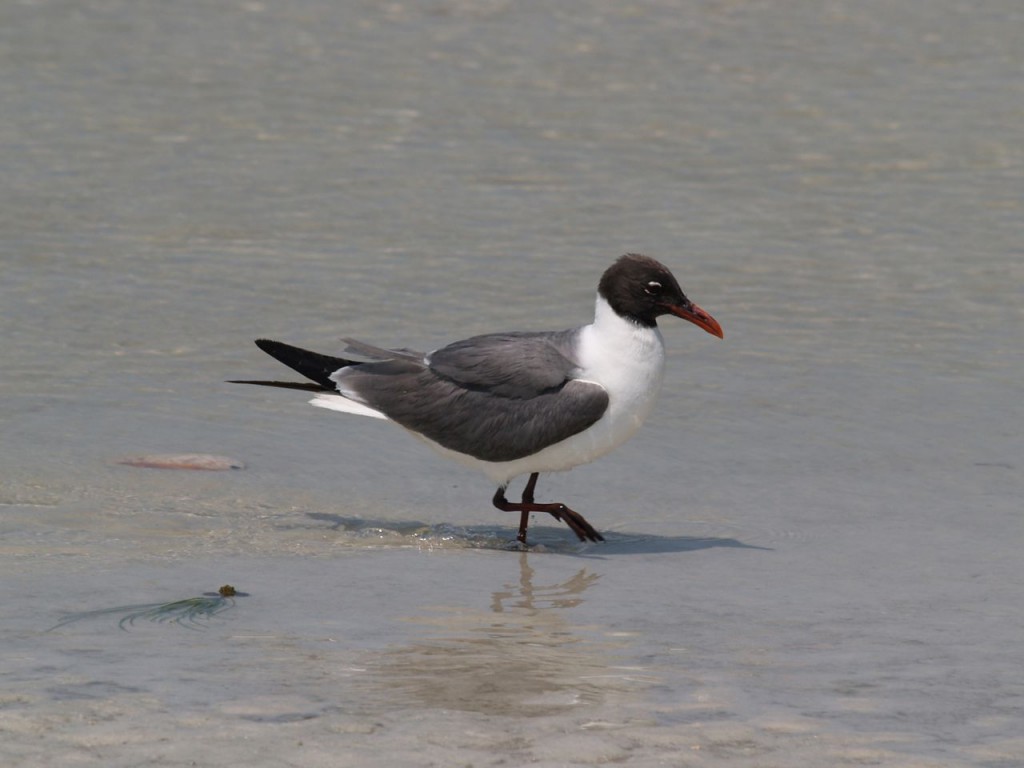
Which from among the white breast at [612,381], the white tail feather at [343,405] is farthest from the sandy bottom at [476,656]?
the white tail feather at [343,405]

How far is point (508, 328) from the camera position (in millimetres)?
9242

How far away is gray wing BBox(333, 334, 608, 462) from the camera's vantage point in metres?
6.72

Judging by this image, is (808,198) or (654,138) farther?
(654,138)

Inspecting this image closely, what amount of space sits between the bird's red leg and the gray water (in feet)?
0.34

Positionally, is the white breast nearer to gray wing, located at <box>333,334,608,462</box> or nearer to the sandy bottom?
gray wing, located at <box>333,334,608,462</box>

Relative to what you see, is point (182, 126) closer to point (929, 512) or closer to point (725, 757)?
point (929, 512)

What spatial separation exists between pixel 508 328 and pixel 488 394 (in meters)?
2.34

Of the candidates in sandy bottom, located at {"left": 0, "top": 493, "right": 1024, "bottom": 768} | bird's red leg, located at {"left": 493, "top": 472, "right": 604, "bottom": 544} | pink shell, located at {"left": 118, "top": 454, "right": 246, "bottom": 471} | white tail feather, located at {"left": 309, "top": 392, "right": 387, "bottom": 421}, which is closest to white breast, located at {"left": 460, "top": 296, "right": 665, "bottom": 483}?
bird's red leg, located at {"left": 493, "top": 472, "right": 604, "bottom": 544}

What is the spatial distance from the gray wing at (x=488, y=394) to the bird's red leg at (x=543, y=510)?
0.61 feet

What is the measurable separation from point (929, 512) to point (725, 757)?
2.80m

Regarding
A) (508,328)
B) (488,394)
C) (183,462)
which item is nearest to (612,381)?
(488,394)

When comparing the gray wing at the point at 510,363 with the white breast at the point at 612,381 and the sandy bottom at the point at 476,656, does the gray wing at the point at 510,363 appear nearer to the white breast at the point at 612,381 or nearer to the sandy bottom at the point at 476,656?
the white breast at the point at 612,381

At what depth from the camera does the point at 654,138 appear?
507 inches

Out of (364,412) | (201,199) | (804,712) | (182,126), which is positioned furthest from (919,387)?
(182,126)
